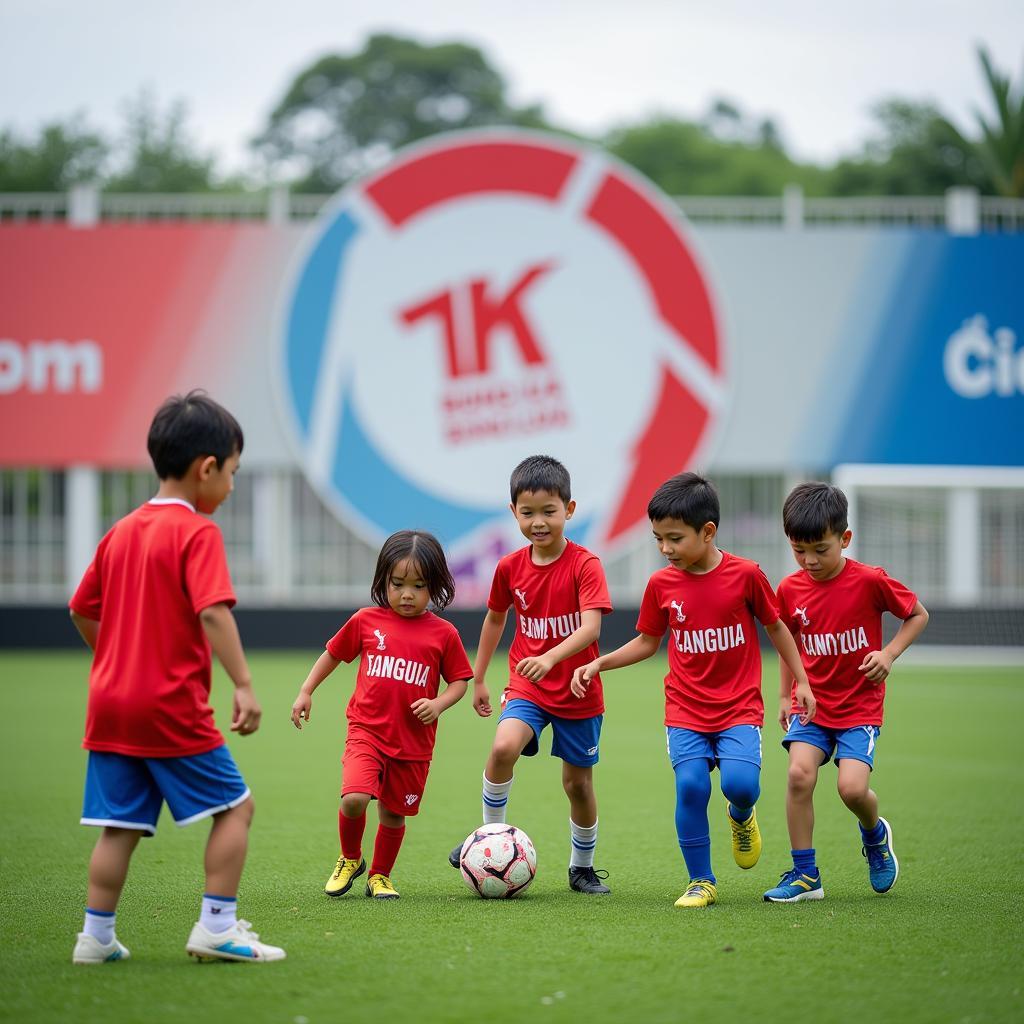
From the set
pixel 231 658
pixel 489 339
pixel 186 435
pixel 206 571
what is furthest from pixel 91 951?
pixel 489 339

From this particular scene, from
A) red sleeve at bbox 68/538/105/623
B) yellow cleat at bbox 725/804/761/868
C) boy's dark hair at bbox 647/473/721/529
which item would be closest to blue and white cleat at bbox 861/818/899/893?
yellow cleat at bbox 725/804/761/868

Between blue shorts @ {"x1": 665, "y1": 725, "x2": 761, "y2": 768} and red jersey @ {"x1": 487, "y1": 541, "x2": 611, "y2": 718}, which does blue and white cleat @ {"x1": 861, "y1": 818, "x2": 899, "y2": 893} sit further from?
red jersey @ {"x1": 487, "y1": 541, "x2": 611, "y2": 718}

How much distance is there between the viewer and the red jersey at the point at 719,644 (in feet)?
17.4

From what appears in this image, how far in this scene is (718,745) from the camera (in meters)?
5.29

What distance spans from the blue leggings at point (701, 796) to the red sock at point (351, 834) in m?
1.18

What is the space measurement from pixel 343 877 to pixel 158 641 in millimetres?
1597

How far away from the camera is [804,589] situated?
5.60m

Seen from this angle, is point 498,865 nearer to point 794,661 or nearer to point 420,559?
point 420,559

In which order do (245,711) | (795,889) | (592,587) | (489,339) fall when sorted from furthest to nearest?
1. (489,339)
2. (592,587)
3. (795,889)
4. (245,711)

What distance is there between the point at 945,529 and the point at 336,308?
870cm

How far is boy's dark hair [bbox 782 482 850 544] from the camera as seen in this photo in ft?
17.7

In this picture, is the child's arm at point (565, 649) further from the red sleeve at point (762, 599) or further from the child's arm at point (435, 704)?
the red sleeve at point (762, 599)

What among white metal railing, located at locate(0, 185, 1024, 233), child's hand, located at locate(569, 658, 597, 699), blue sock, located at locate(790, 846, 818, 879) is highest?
white metal railing, located at locate(0, 185, 1024, 233)

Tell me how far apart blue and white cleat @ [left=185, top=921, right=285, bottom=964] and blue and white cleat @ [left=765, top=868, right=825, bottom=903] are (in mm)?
1931
